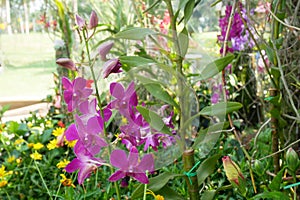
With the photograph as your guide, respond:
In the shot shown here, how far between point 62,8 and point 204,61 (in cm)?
Answer: 144

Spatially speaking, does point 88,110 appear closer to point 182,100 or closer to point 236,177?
point 182,100

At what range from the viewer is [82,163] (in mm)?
719

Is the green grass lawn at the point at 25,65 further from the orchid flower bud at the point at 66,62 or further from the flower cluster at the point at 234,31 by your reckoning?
the orchid flower bud at the point at 66,62

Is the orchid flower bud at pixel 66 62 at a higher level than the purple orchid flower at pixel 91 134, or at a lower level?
higher

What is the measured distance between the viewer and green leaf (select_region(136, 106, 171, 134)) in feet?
2.27

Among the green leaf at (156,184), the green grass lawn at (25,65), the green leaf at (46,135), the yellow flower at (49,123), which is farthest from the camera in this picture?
the green grass lawn at (25,65)

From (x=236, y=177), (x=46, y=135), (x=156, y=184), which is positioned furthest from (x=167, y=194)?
(x=46, y=135)

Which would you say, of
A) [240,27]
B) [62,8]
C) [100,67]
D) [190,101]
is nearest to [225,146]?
[240,27]

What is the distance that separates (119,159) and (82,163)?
8 cm

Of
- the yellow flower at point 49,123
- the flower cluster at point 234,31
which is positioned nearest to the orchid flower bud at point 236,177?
the flower cluster at point 234,31

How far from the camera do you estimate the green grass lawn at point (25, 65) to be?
7805mm

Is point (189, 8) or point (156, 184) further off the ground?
point (189, 8)

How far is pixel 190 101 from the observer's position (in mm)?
757

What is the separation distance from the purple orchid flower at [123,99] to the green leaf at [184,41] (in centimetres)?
10
